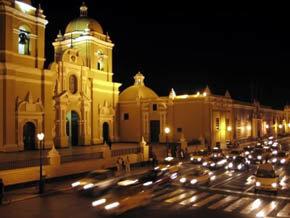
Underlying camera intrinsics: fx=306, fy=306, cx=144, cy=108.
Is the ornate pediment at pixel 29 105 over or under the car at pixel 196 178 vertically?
over

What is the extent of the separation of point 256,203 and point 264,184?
7.16 feet

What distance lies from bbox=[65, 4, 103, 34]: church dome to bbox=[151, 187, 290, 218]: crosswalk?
85.7 ft

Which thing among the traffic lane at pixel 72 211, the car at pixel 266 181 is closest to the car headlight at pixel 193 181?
the car at pixel 266 181

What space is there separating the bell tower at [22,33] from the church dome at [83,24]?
7660mm

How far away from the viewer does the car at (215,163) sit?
24.9m

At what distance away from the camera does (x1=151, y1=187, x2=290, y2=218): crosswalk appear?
1326 cm

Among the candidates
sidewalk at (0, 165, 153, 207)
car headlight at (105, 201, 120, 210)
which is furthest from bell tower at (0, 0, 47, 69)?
car headlight at (105, 201, 120, 210)

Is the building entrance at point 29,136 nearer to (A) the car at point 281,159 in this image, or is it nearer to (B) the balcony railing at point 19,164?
(B) the balcony railing at point 19,164

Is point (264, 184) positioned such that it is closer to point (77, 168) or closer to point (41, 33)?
point (77, 168)

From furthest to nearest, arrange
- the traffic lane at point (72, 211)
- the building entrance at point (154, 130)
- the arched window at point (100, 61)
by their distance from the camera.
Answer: the building entrance at point (154, 130) → the arched window at point (100, 61) → the traffic lane at point (72, 211)

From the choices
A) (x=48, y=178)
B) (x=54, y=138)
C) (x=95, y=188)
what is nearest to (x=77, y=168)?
(x=48, y=178)

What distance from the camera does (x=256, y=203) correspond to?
1470 cm

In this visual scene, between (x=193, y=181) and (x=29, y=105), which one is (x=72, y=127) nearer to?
(x=29, y=105)

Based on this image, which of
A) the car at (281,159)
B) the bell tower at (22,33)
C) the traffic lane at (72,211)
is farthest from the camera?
the car at (281,159)
